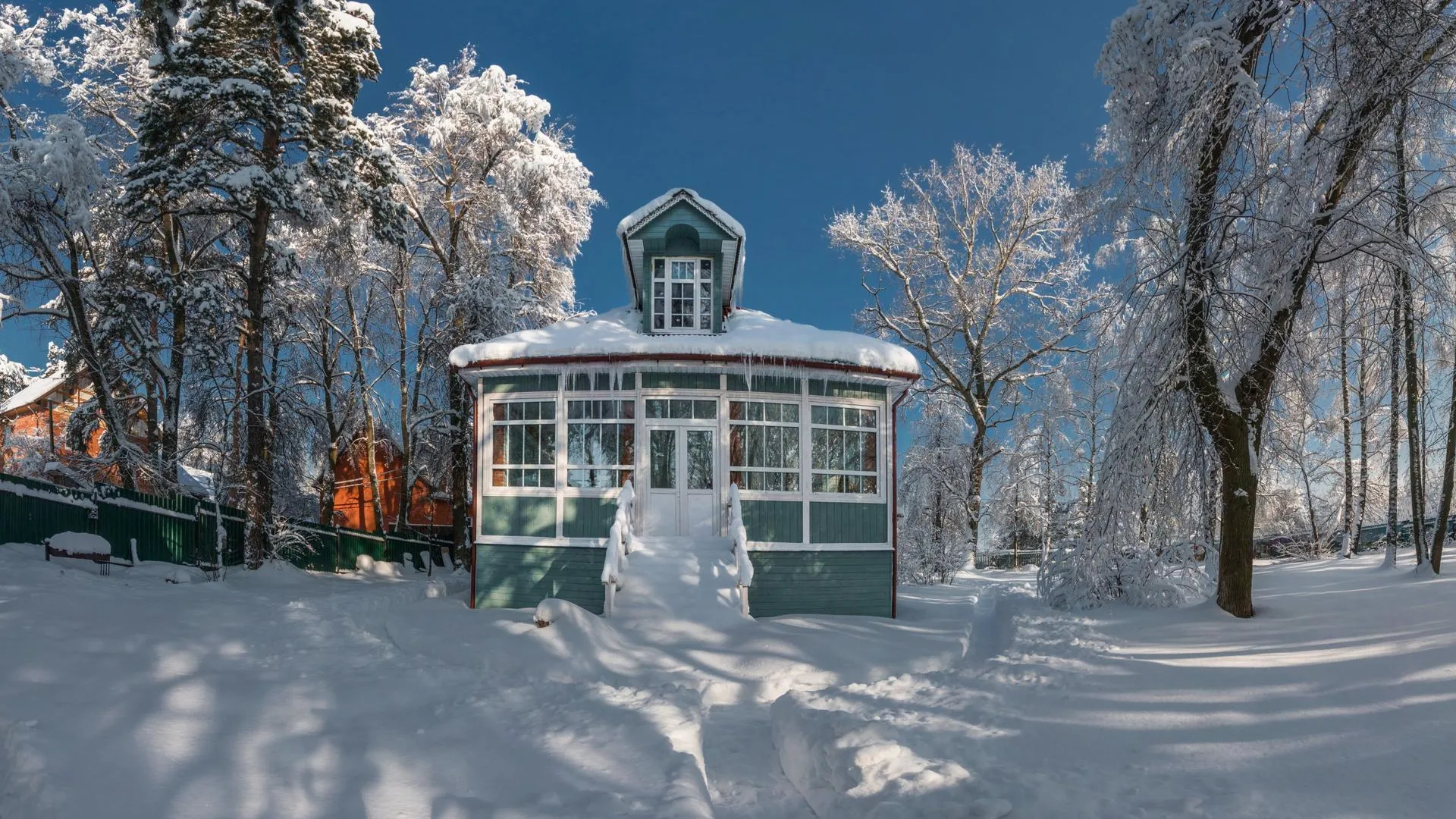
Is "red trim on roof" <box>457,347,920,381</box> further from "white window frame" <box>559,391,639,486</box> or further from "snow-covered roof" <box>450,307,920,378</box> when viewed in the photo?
"white window frame" <box>559,391,639,486</box>

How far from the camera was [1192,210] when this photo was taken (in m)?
8.30

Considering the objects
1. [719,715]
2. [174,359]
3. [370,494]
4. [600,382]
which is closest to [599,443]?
[600,382]

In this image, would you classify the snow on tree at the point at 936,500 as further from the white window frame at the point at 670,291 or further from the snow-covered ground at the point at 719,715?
the snow-covered ground at the point at 719,715

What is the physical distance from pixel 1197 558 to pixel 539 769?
9019mm

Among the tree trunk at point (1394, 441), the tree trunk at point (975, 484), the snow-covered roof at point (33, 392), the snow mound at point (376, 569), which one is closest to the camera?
the tree trunk at point (1394, 441)

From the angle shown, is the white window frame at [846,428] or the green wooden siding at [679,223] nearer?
the white window frame at [846,428]

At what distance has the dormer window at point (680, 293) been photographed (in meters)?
13.1

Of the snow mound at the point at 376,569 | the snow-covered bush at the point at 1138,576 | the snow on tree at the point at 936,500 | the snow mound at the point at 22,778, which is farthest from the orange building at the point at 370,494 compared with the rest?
the snow mound at the point at 22,778

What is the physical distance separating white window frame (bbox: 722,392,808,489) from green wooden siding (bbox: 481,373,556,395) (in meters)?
2.73

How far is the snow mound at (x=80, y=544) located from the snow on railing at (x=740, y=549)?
950 cm

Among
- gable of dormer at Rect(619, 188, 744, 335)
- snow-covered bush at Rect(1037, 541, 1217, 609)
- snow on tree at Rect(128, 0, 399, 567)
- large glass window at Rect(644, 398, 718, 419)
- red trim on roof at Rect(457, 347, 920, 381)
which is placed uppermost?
snow on tree at Rect(128, 0, 399, 567)

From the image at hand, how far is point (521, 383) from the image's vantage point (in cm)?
1219

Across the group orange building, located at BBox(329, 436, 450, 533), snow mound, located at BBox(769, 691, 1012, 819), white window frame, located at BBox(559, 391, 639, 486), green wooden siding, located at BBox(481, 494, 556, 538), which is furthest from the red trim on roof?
orange building, located at BBox(329, 436, 450, 533)

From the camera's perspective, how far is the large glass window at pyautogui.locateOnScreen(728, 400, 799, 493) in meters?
12.0
